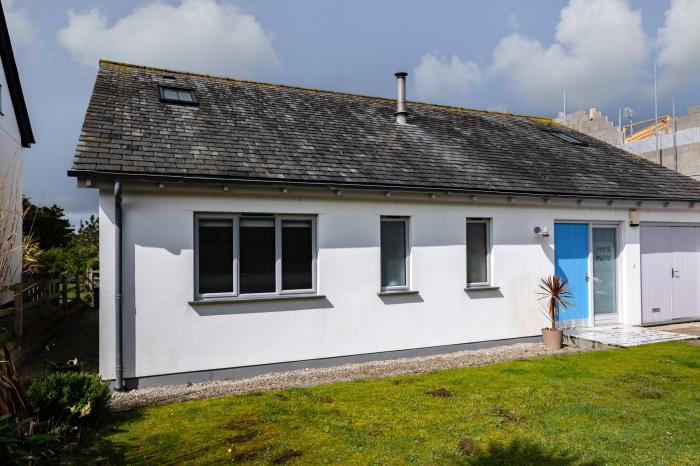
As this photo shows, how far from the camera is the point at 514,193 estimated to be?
10.8 meters

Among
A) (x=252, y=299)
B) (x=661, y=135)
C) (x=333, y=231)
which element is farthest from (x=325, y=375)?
(x=661, y=135)

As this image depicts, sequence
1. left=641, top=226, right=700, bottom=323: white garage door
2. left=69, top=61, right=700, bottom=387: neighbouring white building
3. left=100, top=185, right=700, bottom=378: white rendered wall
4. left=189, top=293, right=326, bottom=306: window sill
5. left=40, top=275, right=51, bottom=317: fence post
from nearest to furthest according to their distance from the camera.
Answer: left=100, top=185, right=700, bottom=378: white rendered wall < left=69, top=61, right=700, bottom=387: neighbouring white building < left=189, top=293, right=326, bottom=306: window sill < left=40, top=275, right=51, bottom=317: fence post < left=641, top=226, right=700, bottom=323: white garage door

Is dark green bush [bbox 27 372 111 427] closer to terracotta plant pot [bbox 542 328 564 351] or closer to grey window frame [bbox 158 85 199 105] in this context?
grey window frame [bbox 158 85 199 105]

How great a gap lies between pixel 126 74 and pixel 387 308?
9117 millimetres

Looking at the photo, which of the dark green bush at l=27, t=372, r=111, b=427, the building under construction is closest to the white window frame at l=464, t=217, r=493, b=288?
the dark green bush at l=27, t=372, r=111, b=427

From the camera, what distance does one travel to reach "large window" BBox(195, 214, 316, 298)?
8.56 m

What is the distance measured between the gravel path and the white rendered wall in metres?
0.33

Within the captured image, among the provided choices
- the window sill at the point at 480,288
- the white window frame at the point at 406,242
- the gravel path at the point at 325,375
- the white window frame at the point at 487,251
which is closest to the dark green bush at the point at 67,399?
the gravel path at the point at 325,375

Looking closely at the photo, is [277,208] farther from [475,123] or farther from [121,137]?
[475,123]

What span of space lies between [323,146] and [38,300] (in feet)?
24.7

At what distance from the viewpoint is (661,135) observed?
2094 cm

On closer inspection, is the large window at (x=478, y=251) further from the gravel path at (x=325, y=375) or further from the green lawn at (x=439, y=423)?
the green lawn at (x=439, y=423)

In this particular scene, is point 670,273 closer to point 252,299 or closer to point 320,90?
point 320,90

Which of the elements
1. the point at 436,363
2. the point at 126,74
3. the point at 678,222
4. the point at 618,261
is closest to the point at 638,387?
the point at 436,363
